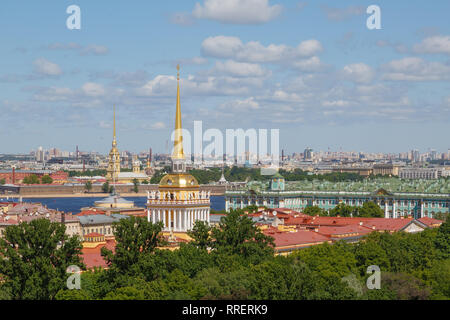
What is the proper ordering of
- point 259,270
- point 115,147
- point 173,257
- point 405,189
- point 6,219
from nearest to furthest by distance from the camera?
1. point 259,270
2. point 173,257
3. point 6,219
4. point 405,189
5. point 115,147

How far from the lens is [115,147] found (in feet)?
536

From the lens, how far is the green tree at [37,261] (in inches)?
992

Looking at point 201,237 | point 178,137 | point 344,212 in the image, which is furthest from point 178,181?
point 344,212

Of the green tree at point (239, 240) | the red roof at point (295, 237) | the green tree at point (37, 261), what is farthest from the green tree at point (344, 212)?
the green tree at point (37, 261)

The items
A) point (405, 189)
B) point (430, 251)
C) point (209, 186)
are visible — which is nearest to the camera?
point (430, 251)

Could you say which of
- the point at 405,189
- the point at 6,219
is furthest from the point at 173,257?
the point at 405,189

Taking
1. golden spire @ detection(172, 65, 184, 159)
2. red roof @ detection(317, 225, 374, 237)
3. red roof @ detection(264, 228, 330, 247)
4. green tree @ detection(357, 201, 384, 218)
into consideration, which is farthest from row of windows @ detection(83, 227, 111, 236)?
golden spire @ detection(172, 65, 184, 159)

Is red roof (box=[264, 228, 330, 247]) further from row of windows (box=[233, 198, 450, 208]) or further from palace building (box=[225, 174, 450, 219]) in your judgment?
row of windows (box=[233, 198, 450, 208])

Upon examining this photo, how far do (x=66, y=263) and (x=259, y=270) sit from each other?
490 cm

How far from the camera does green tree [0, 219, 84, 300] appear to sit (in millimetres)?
25203

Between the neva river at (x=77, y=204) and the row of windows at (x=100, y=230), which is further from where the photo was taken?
the neva river at (x=77, y=204)

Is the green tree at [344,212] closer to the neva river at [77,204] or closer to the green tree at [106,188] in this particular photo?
the neva river at [77,204]
